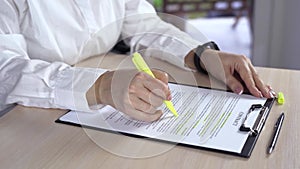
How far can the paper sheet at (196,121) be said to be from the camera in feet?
2.24

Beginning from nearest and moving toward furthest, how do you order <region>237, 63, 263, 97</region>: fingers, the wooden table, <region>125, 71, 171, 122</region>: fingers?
the wooden table, <region>125, 71, 171, 122</region>: fingers, <region>237, 63, 263, 97</region>: fingers

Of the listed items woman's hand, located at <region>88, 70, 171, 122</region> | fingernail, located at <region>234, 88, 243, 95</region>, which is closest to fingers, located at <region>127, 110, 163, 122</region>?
woman's hand, located at <region>88, 70, 171, 122</region>

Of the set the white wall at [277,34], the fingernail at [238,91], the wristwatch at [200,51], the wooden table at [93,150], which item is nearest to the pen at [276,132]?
the wooden table at [93,150]

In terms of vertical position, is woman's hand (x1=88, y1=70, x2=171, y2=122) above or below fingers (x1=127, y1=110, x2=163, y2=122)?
above

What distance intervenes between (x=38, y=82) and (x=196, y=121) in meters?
0.32

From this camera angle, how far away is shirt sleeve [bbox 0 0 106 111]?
0.79 m

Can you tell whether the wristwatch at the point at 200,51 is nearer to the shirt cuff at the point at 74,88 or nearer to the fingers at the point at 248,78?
the fingers at the point at 248,78

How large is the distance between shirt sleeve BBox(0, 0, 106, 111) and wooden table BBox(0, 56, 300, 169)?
0.10 feet

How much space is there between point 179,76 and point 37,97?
1.10ft

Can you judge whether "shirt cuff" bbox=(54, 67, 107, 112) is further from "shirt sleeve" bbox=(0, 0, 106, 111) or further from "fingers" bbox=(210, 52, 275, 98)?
"fingers" bbox=(210, 52, 275, 98)

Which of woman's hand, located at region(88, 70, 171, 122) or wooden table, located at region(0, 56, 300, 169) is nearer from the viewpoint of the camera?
wooden table, located at region(0, 56, 300, 169)

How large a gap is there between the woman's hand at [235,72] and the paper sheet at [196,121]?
2 cm

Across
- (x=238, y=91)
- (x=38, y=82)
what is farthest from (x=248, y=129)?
(x=38, y=82)

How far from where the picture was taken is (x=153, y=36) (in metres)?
1.15
